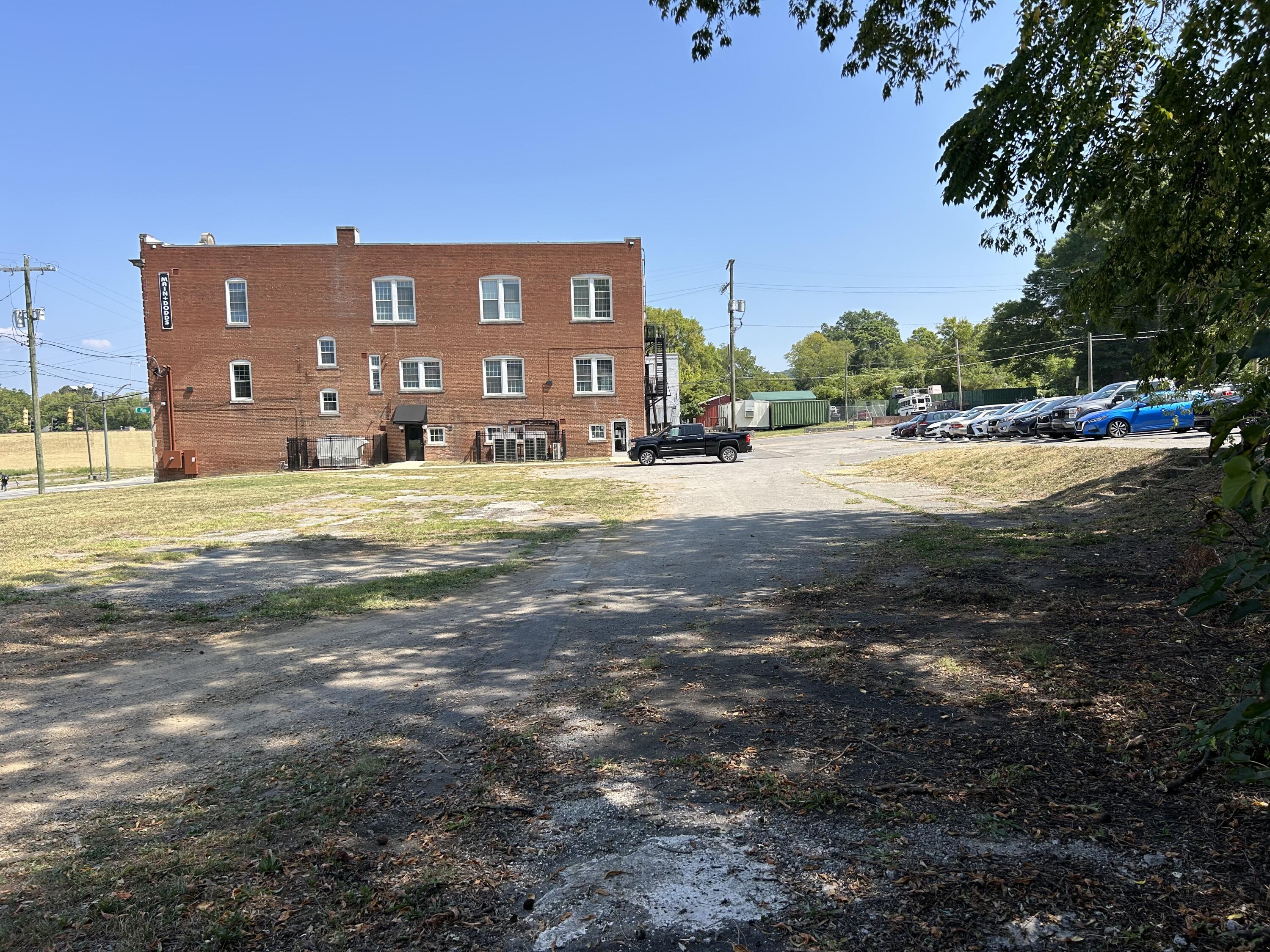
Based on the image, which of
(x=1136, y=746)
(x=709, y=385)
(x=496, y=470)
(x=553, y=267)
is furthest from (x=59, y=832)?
(x=709, y=385)

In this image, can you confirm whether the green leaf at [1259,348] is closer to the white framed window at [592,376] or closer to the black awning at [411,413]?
the white framed window at [592,376]

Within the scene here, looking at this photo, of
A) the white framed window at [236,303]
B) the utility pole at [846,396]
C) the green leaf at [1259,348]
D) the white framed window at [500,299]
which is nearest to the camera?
the green leaf at [1259,348]

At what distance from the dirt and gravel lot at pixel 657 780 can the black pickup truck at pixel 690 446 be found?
2659cm

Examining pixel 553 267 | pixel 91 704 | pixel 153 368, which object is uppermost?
pixel 553 267

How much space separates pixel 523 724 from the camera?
14.6 ft

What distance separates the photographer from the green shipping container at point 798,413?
73500 millimetres

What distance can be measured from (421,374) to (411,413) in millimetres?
2334

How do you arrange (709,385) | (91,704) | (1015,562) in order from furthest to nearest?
(709,385), (1015,562), (91,704)

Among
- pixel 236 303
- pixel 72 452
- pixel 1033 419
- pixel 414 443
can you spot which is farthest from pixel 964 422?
pixel 72 452

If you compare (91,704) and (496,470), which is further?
(496,470)

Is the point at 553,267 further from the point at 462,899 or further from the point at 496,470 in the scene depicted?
the point at 462,899

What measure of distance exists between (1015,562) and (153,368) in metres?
47.1

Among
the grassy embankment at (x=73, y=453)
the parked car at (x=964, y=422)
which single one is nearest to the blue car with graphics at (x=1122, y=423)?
the parked car at (x=964, y=422)

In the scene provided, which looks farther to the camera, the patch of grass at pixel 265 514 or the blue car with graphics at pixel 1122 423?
the blue car with graphics at pixel 1122 423
